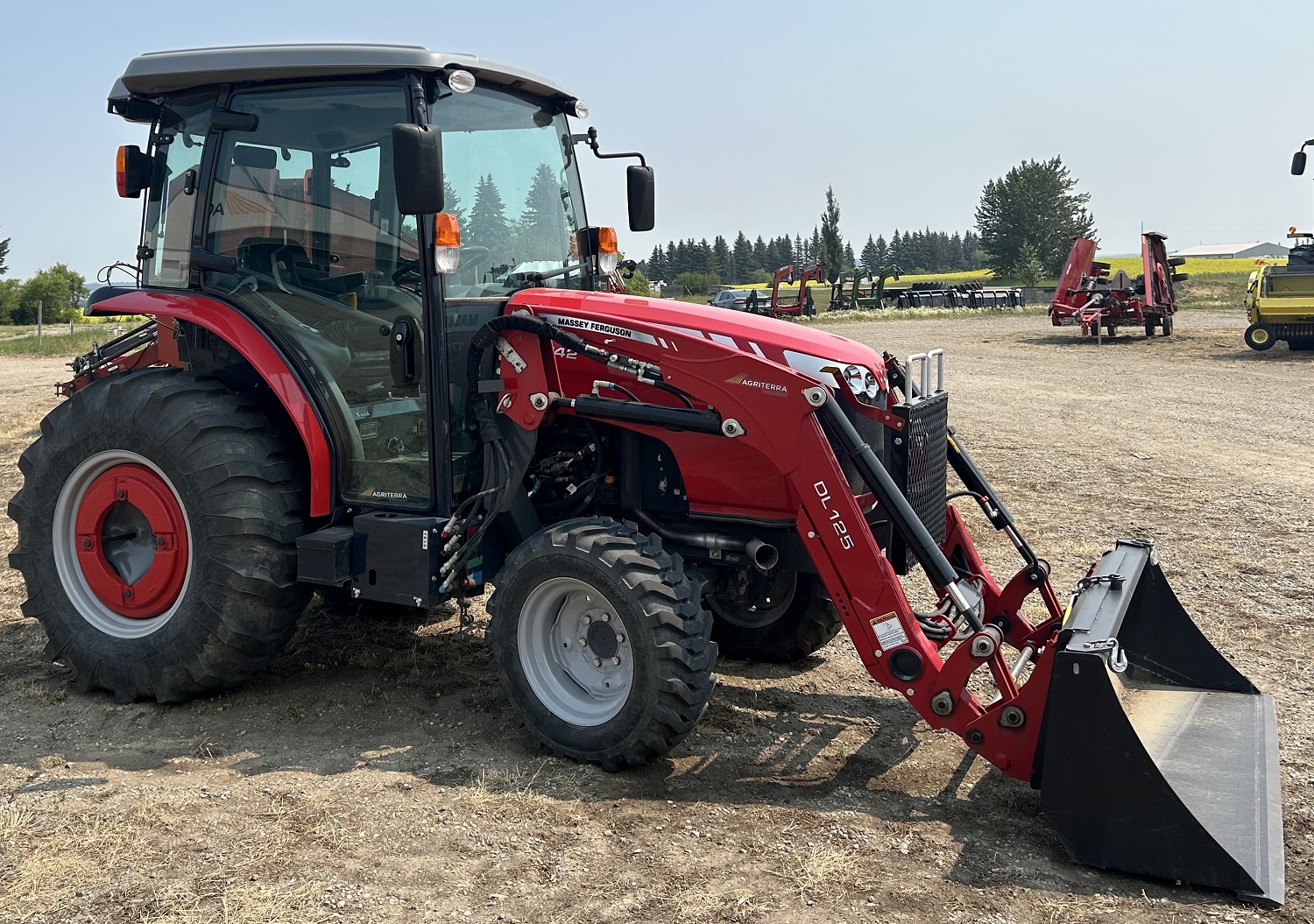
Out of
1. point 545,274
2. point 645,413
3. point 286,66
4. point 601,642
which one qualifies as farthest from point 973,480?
point 286,66

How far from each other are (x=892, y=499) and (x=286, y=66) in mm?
3079

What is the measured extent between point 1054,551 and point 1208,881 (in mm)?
4468

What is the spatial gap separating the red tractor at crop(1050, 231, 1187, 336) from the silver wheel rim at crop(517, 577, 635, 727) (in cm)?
2167

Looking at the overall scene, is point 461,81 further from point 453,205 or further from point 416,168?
point 416,168

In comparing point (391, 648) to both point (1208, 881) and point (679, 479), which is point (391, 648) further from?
point (1208, 881)

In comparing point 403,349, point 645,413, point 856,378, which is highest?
point 403,349

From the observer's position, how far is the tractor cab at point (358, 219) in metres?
4.92

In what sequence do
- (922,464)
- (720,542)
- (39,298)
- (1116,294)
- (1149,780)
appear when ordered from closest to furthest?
1. (1149,780)
2. (720,542)
3. (922,464)
4. (1116,294)
5. (39,298)

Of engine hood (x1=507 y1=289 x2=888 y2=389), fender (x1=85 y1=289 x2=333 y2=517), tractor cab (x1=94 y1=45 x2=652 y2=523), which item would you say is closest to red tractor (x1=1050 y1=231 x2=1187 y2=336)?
engine hood (x1=507 y1=289 x2=888 y2=389)

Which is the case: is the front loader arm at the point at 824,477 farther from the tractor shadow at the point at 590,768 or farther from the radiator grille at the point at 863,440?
the tractor shadow at the point at 590,768

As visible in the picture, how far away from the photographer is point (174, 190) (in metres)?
5.57

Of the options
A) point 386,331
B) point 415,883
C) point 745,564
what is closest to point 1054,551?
point 745,564

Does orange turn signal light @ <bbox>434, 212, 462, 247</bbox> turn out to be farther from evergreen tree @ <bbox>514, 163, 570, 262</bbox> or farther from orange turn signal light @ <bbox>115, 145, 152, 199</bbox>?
orange turn signal light @ <bbox>115, 145, 152, 199</bbox>

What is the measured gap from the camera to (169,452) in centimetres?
514
